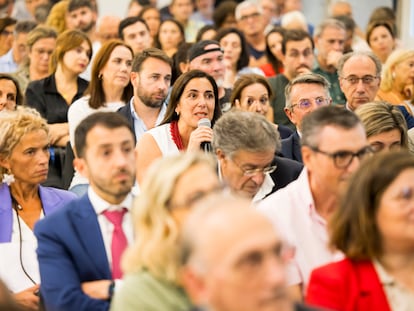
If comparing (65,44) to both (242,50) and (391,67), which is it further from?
(391,67)

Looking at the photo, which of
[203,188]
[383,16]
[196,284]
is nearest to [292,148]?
[203,188]

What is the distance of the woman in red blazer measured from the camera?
3037mm

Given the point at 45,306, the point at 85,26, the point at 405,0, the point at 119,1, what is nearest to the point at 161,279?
the point at 45,306

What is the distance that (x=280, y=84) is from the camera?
23.5ft

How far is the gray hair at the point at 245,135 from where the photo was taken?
4.17 metres

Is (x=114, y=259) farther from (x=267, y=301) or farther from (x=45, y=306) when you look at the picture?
(x=267, y=301)

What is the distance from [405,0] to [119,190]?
8.26 m

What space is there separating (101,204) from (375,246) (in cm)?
98

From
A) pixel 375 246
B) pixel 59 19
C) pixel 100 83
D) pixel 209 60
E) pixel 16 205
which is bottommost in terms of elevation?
pixel 16 205

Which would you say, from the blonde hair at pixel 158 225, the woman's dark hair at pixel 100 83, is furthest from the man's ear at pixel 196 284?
the woman's dark hair at pixel 100 83

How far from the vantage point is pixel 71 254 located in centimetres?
348

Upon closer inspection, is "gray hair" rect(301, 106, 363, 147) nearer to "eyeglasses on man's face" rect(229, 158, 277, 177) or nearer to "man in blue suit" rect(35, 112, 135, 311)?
"eyeglasses on man's face" rect(229, 158, 277, 177)

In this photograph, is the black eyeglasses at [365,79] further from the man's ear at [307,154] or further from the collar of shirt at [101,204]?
the collar of shirt at [101,204]

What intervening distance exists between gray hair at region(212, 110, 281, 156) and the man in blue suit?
68 centimetres
